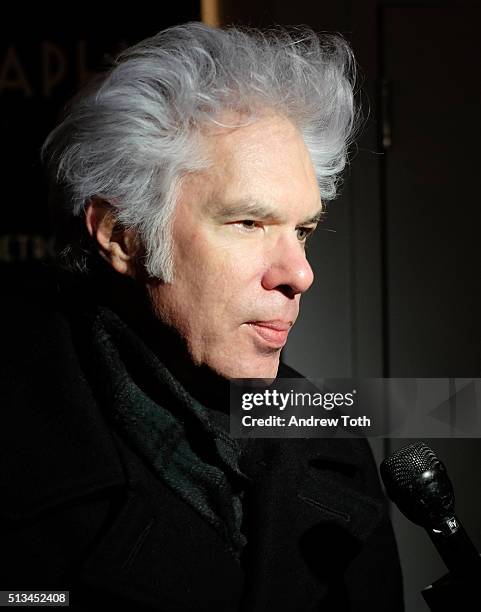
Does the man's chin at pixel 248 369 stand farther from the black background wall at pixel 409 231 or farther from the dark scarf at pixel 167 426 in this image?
the black background wall at pixel 409 231

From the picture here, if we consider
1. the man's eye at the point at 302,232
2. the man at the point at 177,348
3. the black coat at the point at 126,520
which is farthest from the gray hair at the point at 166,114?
the black coat at the point at 126,520

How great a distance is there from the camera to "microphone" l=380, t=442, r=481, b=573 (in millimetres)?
914

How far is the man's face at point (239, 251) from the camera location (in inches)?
46.3

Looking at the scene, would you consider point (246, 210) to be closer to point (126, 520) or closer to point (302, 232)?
point (302, 232)

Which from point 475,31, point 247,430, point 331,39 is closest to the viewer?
point 247,430

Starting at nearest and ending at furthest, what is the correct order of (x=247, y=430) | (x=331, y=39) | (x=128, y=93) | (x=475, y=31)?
(x=128, y=93) < (x=247, y=430) < (x=331, y=39) < (x=475, y=31)

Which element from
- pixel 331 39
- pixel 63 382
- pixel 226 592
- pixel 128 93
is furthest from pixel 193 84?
pixel 226 592

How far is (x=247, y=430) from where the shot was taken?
1.35 meters

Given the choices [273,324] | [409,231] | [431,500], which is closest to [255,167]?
[273,324]

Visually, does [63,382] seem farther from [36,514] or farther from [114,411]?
[36,514]

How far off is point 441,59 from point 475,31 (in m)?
0.10

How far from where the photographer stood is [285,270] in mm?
1194

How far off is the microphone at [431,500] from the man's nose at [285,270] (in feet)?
1.02

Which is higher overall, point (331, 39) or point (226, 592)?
point (331, 39)
